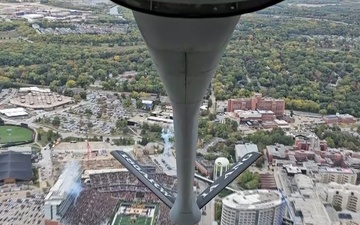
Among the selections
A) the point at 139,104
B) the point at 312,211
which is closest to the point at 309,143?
the point at 312,211

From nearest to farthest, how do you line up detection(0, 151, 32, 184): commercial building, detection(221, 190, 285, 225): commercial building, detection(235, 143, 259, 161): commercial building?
detection(221, 190, 285, 225): commercial building
detection(0, 151, 32, 184): commercial building
detection(235, 143, 259, 161): commercial building

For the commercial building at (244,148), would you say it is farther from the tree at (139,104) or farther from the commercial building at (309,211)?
the tree at (139,104)

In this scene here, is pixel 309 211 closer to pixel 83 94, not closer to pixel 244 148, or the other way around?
pixel 244 148

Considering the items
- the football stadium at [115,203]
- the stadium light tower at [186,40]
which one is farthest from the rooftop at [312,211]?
the stadium light tower at [186,40]

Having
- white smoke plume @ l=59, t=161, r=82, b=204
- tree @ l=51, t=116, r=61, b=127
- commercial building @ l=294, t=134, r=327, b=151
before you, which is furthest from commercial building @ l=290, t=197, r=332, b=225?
tree @ l=51, t=116, r=61, b=127

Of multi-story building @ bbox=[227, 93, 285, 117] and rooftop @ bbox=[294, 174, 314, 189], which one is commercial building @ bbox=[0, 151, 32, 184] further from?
rooftop @ bbox=[294, 174, 314, 189]

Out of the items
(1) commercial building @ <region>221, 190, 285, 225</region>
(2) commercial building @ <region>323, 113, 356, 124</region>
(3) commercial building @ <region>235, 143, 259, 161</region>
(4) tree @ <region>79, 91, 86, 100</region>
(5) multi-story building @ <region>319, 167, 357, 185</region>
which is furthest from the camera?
(4) tree @ <region>79, 91, 86, 100</region>
